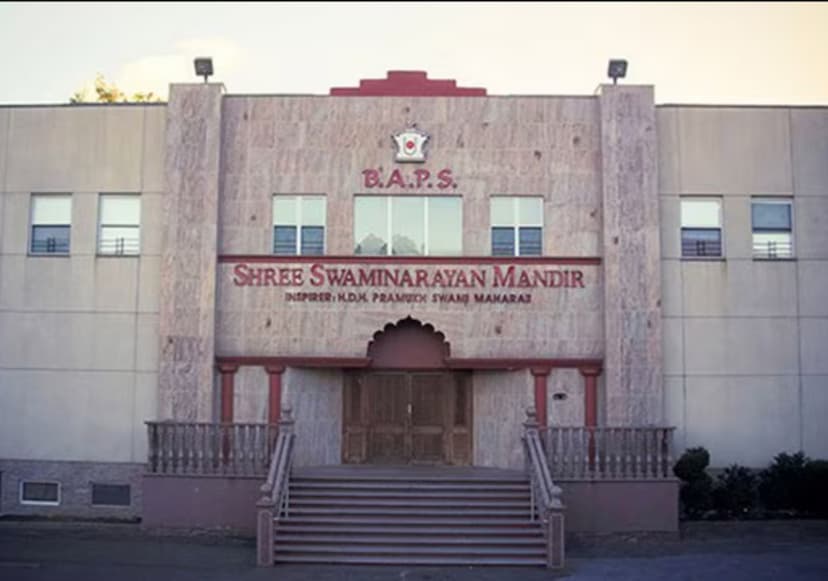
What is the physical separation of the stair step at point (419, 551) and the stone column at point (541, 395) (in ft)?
14.8

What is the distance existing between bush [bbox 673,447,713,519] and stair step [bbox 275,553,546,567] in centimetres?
495

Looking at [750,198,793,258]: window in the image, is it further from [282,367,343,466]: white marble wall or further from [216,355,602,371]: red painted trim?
[282,367,343,466]: white marble wall

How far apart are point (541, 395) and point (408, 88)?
7.34m

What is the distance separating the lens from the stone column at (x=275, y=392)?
21.3 m

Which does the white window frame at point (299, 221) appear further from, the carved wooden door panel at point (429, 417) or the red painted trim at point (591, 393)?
the red painted trim at point (591, 393)

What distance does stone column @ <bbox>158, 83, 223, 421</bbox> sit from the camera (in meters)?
21.1

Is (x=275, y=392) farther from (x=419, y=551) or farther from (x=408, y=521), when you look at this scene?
(x=419, y=551)

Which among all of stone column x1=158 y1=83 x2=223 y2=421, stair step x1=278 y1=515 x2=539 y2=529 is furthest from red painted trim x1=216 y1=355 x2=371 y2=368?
stair step x1=278 y1=515 x2=539 y2=529

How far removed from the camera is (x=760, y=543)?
1858cm

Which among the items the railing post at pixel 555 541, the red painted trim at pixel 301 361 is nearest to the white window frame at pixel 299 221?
the red painted trim at pixel 301 361

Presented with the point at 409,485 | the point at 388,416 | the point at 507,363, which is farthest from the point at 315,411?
the point at 507,363

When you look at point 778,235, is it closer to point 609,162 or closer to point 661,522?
point 609,162

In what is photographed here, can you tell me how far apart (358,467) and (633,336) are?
254 inches

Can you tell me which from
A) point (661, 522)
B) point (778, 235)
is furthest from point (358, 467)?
point (778, 235)
